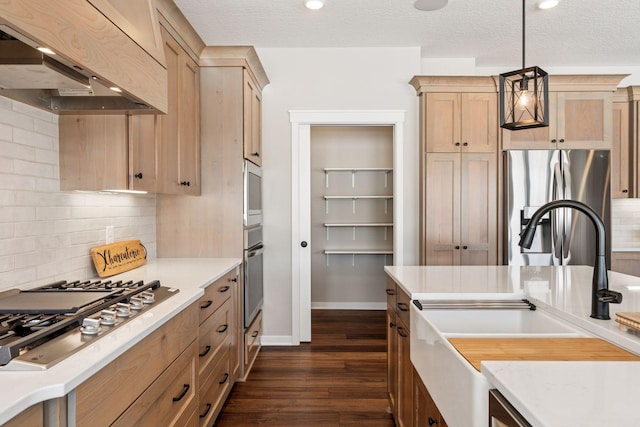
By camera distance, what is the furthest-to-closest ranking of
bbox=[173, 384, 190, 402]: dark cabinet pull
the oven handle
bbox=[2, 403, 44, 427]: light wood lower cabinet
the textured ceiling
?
the oven handle
the textured ceiling
bbox=[173, 384, 190, 402]: dark cabinet pull
bbox=[2, 403, 44, 427]: light wood lower cabinet

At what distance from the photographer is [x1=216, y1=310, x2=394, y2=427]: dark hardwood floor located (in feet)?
8.00

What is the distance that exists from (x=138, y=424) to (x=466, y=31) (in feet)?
11.6

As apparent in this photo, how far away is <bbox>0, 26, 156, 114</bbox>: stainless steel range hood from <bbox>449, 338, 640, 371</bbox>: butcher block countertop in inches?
54.9

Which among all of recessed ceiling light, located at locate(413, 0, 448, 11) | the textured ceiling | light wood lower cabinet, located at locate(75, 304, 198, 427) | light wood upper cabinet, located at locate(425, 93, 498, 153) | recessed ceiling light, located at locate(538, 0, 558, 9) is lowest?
light wood lower cabinet, located at locate(75, 304, 198, 427)

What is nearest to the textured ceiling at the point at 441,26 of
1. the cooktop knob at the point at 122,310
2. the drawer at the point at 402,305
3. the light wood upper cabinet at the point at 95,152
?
the light wood upper cabinet at the point at 95,152

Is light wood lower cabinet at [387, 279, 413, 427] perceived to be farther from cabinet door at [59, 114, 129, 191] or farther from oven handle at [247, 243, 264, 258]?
cabinet door at [59, 114, 129, 191]

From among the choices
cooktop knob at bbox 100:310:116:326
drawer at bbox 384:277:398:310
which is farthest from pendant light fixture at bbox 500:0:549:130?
cooktop knob at bbox 100:310:116:326

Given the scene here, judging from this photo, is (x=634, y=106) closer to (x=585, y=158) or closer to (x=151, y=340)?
(x=585, y=158)

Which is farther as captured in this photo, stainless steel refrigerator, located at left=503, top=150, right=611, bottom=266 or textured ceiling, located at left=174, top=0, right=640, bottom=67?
stainless steel refrigerator, located at left=503, top=150, right=611, bottom=266

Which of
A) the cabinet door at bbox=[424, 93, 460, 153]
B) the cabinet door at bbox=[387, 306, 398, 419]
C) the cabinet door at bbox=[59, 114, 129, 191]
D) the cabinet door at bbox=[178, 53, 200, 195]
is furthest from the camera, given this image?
the cabinet door at bbox=[424, 93, 460, 153]

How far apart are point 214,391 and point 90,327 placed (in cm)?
126

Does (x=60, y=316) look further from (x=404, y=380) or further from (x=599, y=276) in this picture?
(x=599, y=276)

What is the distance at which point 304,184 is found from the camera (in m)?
3.70

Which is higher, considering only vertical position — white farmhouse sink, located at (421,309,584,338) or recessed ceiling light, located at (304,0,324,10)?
recessed ceiling light, located at (304,0,324,10)
